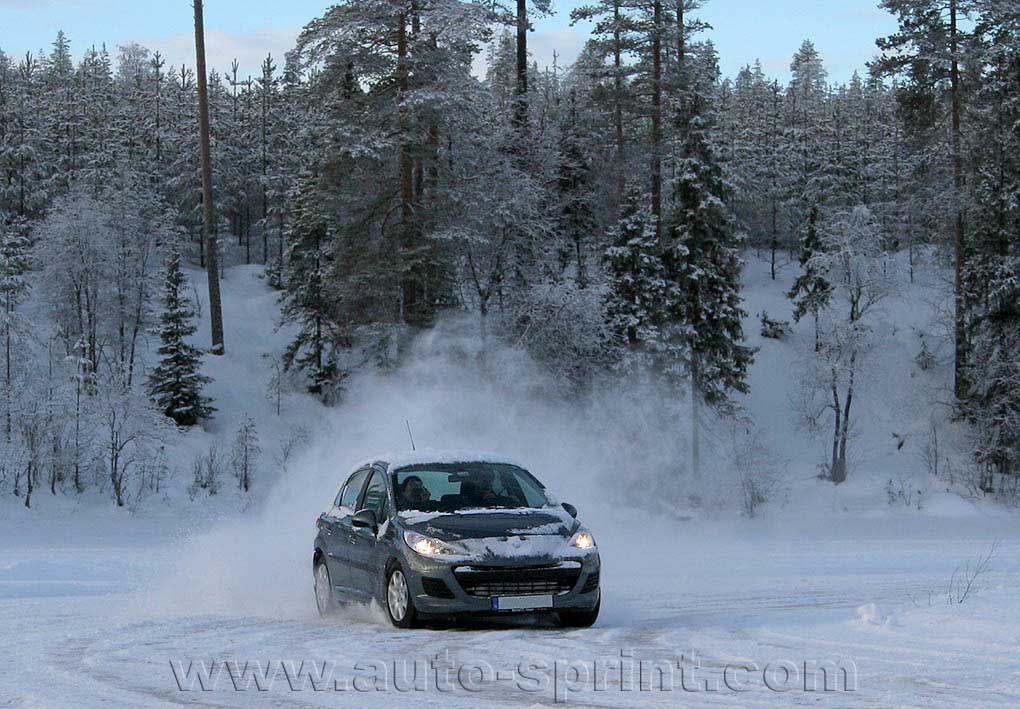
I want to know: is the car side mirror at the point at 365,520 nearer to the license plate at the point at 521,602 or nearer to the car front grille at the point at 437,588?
the car front grille at the point at 437,588

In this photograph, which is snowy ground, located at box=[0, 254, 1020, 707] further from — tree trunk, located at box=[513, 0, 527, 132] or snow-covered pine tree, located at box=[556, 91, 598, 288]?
snow-covered pine tree, located at box=[556, 91, 598, 288]

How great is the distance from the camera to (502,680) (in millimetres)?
7695

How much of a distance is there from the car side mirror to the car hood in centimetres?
35

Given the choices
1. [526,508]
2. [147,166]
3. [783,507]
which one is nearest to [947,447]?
[783,507]

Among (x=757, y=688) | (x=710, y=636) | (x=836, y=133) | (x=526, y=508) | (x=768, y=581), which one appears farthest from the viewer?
(x=836, y=133)

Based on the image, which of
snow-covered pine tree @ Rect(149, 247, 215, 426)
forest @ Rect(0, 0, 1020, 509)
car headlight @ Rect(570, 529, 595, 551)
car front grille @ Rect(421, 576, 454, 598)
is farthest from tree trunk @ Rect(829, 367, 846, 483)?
car front grille @ Rect(421, 576, 454, 598)

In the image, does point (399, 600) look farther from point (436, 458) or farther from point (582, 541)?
point (436, 458)

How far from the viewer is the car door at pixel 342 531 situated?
12.0m

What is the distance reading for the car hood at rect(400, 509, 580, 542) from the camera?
10.6 meters

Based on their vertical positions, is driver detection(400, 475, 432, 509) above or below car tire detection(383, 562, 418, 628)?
above

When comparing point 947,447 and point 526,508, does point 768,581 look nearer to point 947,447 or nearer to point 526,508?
point 526,508

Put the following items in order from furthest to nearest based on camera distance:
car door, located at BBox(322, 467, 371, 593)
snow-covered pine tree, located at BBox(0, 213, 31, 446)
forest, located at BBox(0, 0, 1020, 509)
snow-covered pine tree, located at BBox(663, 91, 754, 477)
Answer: snow-covered pine tree, located at BBox(663, 91, 754, 477) → forest, located at BBox(0, 0, 1020, 509) → snow-covered pine tree, located at BBox(0, 213, 31, 446) → car door, located at BBox(322, 467, 371, 593)

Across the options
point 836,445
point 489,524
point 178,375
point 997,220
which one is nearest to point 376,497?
point 489,524

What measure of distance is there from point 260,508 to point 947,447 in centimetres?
2704
